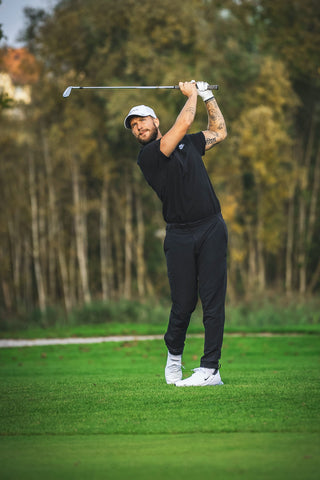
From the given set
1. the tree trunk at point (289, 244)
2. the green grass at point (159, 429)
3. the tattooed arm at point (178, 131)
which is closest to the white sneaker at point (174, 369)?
the green grass at point (159, 429)

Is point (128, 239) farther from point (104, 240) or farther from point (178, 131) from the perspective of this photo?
point (178, 131)

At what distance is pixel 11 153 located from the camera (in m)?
18.6

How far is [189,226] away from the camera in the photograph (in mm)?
4535

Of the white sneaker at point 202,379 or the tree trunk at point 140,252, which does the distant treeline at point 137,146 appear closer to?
the tree trunk at point 140,252

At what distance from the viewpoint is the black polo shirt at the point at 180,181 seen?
175 inches

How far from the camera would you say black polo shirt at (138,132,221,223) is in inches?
175

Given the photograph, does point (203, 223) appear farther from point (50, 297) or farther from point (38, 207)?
point (50, 297)

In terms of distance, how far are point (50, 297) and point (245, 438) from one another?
1747cm

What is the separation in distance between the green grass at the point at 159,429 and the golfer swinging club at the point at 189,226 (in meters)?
0.43

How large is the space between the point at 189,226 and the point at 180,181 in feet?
0.98

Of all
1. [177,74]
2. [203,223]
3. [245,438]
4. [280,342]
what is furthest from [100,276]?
[245,438]

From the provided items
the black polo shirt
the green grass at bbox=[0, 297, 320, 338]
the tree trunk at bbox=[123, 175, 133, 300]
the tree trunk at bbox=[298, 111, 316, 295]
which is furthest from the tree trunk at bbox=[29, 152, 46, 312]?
the black polo shirt

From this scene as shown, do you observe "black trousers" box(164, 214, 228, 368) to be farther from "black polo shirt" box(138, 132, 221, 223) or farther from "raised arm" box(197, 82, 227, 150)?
"raised arm" box(197, 82, 227, 150)

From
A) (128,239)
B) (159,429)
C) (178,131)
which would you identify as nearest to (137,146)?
(128,239)
